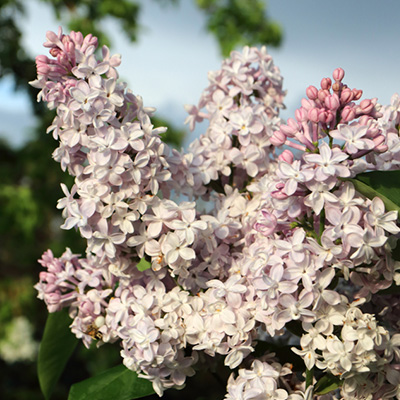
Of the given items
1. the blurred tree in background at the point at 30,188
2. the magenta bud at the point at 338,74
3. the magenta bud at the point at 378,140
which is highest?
the blurred tree in background at the point at 30,188

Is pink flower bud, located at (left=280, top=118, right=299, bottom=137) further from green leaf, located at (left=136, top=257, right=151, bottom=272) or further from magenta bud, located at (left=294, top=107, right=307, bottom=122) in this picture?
green leaf, located at (left=136, top=257, right=151, bottom=272)

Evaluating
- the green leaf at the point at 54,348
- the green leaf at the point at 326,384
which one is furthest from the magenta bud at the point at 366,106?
the green leaf at the point at 54,348

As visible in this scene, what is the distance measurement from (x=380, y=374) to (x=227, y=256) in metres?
0.16

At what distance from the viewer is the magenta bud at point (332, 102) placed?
0.45 m

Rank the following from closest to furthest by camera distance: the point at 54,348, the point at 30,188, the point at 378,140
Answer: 1. the point at 378,140
2. the point at 54,348
3. the point at 30,188

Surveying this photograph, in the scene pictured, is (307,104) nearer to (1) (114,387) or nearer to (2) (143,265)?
(2) (143,265)

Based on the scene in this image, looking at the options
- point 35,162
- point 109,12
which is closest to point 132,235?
point 35,162

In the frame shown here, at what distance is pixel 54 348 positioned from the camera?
71cm

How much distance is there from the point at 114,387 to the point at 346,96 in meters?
0.35

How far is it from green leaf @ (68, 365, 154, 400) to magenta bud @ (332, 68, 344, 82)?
325mm

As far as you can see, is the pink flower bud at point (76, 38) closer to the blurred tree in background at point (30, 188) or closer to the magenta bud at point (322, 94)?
the magenta bud at point (322, 94)

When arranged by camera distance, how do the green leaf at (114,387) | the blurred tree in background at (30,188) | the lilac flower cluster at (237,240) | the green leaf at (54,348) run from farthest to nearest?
the blurred tree in background at (30,188) < the green leaf at (54,348) < the green leaf at (114,387) < the lilac flower cluster at (237,240)

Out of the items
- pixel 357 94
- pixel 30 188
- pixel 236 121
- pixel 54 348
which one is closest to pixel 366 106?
pixel 357 94

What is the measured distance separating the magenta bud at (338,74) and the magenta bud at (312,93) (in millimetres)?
19
